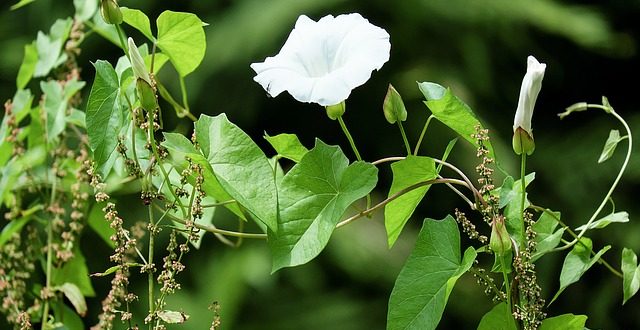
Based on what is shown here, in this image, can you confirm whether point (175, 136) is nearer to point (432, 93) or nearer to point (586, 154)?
point (432, 93)

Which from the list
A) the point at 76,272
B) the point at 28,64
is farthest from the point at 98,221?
the point at 28,64

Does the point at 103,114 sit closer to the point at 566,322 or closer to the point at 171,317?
the point at 171,317

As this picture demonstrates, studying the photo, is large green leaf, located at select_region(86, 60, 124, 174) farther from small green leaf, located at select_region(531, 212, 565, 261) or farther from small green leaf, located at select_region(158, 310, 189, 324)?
small green leaf, located at select_region(531, 212, 565, 261)

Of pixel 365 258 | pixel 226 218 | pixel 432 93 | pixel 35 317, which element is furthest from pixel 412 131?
pixel 432 93

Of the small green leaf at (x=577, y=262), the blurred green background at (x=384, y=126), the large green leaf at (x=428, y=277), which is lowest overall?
the blurred green background at (x=384, y=126)

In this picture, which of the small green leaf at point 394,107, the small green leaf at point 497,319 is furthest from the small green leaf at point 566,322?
the small green leaf at point 394,107

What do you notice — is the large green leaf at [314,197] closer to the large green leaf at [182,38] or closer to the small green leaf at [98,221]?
the large green leaf at [182,38]

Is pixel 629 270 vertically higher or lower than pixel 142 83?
lower

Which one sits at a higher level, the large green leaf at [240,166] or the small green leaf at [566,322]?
the large green leaf at [240,166]
